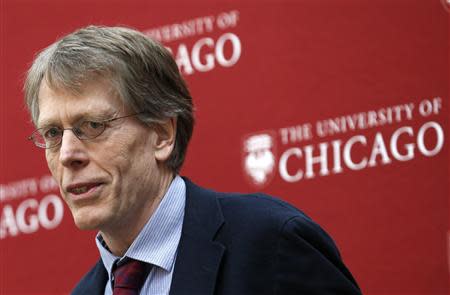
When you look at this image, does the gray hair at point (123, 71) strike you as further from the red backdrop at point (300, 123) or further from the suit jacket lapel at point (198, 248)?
the red backdrop at point (300, 123)

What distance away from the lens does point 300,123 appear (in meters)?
3.01

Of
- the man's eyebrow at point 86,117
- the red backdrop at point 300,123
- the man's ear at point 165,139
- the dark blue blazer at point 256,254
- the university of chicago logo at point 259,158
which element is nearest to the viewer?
the dark blue blazer at point 256,254

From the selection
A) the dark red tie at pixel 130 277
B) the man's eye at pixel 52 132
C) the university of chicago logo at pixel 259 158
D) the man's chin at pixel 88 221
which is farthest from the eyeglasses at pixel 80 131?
the university of chicago logo at pixel 259 158

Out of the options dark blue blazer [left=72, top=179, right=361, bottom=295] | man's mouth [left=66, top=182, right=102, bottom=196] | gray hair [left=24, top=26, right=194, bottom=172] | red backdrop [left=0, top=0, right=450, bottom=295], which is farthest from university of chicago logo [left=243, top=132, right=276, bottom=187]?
man's mouth [left=66, top=182, right=102, bottom=196]

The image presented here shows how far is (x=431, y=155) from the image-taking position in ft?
9.49

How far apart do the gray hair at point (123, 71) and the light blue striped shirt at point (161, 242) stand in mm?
90

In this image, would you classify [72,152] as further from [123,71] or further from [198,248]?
[198,248]

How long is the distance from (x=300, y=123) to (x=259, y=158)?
0.20 m

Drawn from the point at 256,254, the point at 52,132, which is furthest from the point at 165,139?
the point at 256,254

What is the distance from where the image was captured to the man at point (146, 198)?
161 cm

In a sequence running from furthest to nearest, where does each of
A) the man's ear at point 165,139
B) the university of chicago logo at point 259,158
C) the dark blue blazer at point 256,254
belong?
1. the university of chicago logo at point 259,158
2. the man's ear at point 165,139
3. the dark blue blazer at point 256,254

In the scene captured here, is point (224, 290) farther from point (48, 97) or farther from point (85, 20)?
point (85, 20)

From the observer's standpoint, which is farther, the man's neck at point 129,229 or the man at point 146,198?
the man's neck at point 129,229

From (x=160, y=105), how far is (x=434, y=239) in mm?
1428
